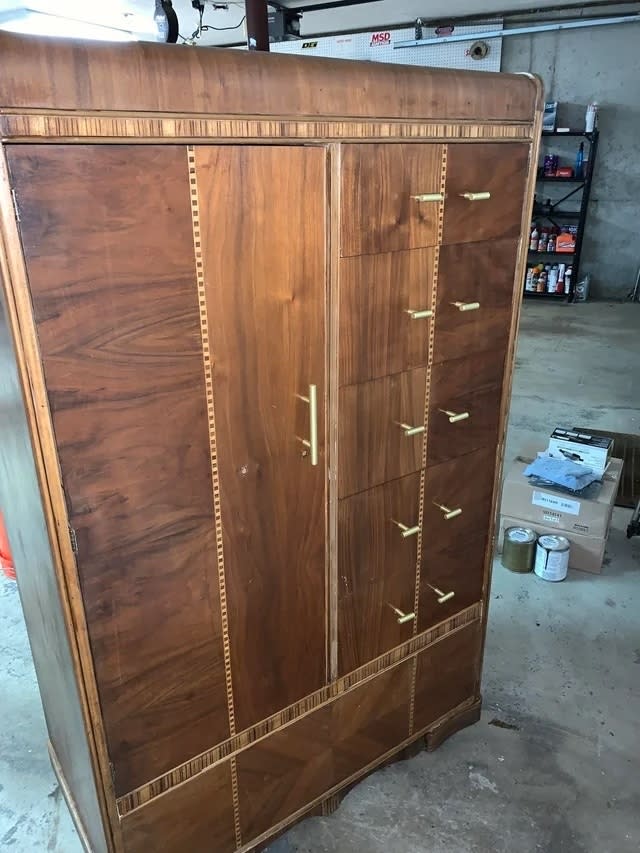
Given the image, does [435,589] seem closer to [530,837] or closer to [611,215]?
[530,837]

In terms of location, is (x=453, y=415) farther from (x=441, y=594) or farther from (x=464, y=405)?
(x=441, y=594)

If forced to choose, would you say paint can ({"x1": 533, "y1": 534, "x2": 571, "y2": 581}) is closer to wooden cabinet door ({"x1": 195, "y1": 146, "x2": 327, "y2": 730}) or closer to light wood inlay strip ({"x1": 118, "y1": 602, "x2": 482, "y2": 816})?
light wood inlay strip ({"x1": 118, "y1": 602, "x2": 482, "y2": 816})

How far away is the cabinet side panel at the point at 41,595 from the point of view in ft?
3.51

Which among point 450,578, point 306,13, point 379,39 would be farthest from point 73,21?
point 450,578

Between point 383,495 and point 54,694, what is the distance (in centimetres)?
90

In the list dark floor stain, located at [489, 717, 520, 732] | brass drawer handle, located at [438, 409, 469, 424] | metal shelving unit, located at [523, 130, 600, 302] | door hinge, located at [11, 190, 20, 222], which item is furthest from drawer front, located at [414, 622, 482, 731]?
metal shelving unit, located at [523, 130, 600, 302]

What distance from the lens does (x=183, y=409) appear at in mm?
1108

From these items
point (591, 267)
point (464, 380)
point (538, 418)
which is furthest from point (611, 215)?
point (464, 380)

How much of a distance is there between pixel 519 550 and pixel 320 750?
133 centimetres

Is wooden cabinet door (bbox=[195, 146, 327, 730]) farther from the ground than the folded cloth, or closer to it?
farther from the ground

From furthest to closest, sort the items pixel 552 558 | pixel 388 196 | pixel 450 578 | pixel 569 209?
1. pixel 569 209
2. pixel 552 558
3. pixel 450 578
4. pixel 388 196

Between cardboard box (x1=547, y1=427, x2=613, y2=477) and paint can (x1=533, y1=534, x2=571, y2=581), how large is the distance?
1.24 feet

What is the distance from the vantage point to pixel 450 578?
1.70 metres

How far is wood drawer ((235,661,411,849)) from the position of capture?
1.50m
